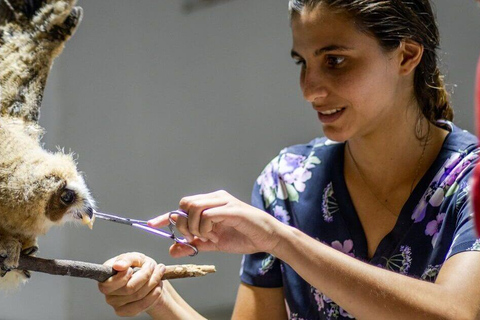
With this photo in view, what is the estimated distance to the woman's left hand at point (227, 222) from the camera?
2.98 feet

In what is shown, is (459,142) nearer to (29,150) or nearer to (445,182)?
(445,182)

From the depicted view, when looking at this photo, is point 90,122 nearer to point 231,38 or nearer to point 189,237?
point 231,38

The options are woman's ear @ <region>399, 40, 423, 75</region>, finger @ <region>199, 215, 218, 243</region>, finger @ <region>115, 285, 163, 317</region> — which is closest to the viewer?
finger @ <region>199, 215, 218, 243</region>

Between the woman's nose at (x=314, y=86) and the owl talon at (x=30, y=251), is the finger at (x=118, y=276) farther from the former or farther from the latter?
the woman's nose at (x=314, y=86)

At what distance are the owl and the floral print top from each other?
1.60 ft

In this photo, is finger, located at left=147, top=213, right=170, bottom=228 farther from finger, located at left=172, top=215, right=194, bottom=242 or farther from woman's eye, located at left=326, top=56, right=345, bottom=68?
woman's eye, located at left=326, top=56, right=345, bottom=68

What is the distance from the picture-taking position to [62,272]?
816 mm

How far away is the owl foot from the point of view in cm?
79

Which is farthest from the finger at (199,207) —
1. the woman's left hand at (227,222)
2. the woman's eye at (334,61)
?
the woman's eye at (334,61)

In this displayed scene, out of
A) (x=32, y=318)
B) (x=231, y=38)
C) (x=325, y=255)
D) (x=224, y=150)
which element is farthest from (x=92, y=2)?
(x=325, y=255)

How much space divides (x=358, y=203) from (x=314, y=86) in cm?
24

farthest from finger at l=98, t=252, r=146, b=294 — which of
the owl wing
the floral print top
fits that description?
the floral print top

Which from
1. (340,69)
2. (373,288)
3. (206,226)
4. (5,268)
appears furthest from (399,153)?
(5,268)

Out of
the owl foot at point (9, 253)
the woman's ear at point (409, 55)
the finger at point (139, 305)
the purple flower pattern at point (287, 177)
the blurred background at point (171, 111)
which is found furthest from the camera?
the blurred background at point (171, 111)
